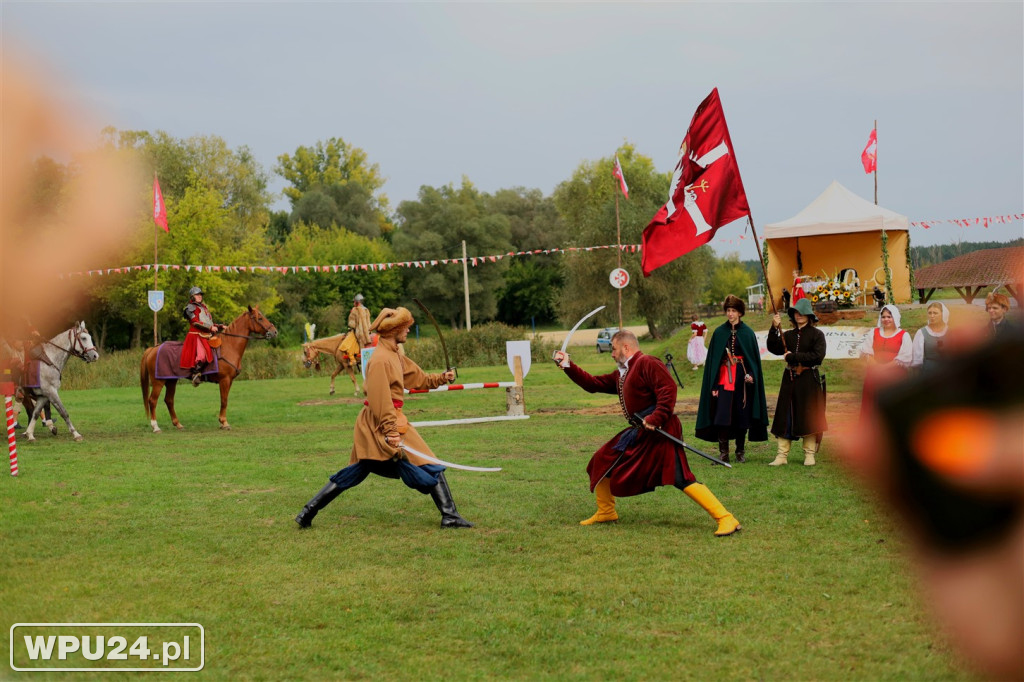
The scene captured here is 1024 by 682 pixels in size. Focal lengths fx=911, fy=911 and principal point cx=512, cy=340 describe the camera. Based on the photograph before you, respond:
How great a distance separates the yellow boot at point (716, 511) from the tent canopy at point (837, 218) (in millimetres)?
20862

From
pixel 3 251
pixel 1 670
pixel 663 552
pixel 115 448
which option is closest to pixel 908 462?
pixel 3 251

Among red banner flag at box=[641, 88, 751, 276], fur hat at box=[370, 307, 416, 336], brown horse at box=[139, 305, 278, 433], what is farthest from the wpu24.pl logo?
brown horse at box=[139, 305, 278, 433]

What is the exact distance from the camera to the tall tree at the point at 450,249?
64.6m

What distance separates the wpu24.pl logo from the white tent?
22106mm

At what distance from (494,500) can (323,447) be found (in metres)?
5.04

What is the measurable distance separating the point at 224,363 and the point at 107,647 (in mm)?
12100

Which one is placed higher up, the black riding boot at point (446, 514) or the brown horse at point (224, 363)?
the brown horse at point (224, 363)

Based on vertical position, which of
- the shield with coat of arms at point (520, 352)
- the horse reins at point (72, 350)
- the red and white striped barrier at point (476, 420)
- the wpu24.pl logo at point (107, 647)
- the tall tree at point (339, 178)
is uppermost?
the tall tree at point (339, 178)

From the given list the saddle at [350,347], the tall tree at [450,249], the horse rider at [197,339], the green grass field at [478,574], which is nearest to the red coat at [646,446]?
the green grass field at [478,574]

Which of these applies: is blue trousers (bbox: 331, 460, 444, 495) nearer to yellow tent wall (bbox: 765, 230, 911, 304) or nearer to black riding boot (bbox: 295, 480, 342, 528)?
black riding boot (bbox: 295, 480, 342, 528)

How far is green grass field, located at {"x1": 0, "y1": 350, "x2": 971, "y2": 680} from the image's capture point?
4750 mm

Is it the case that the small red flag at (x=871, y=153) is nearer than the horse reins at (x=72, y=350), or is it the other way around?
the horse reins at (x=72, y=350)

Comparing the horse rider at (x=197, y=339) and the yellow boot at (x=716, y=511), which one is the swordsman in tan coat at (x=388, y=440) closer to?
the yellow boot at (x=716, y=511)

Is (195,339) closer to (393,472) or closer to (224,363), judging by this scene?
(224,363)
